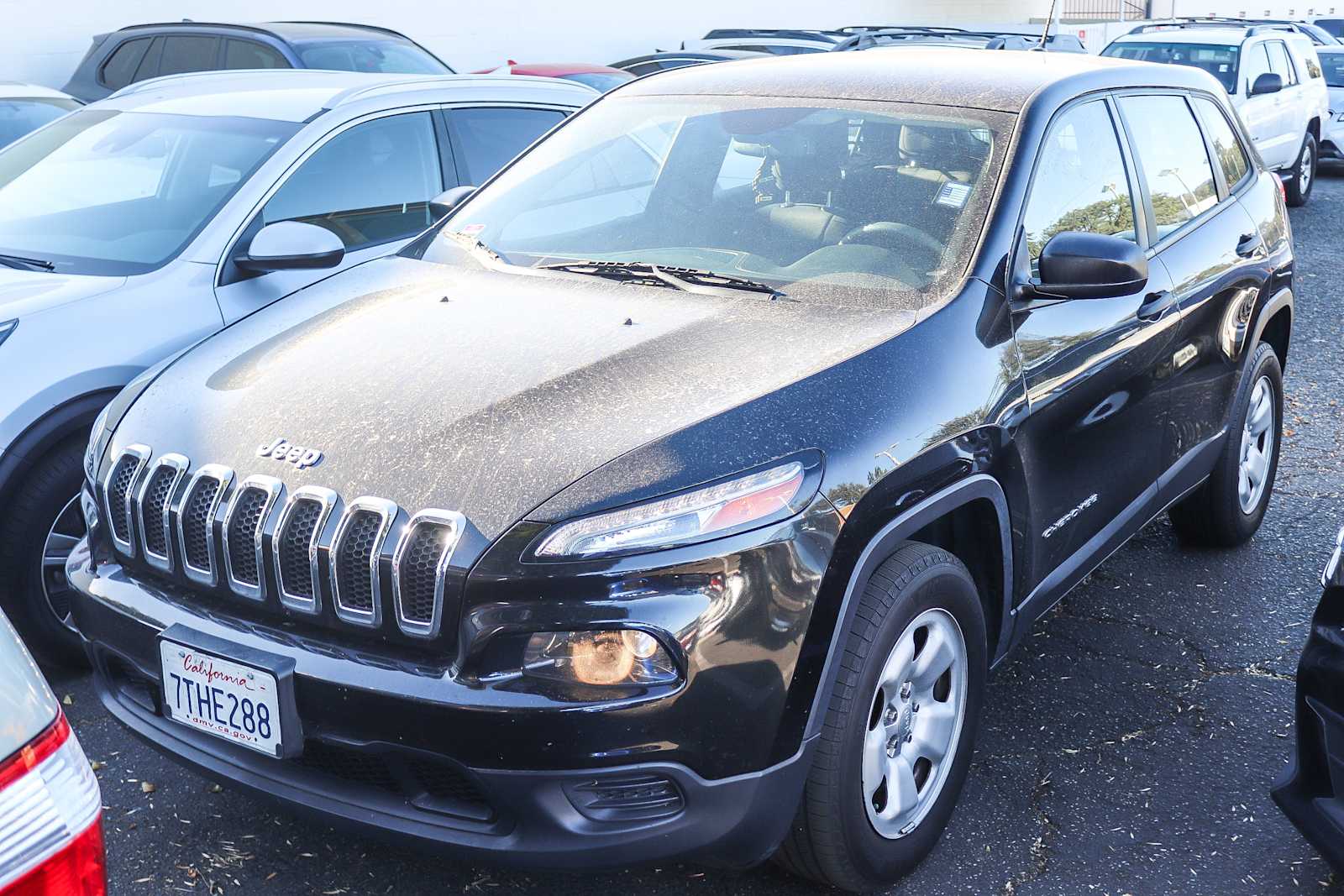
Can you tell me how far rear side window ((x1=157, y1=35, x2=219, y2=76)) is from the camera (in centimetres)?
1004

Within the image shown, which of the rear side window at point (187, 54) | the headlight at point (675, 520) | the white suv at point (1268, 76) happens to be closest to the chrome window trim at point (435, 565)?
the headlight at point (675, 520)

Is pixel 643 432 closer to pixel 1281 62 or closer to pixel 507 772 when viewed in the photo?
pixel 507 772

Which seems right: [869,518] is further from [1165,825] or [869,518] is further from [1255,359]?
[1255,359]

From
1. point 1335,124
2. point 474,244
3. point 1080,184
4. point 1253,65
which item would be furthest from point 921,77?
point 1335,124

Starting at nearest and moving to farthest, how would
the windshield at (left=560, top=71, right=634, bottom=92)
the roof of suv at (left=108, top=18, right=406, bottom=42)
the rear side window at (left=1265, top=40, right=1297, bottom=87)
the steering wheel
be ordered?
the steering wheel, the roof of suv at (left=108, top=18, right=406, bottom=42), the rear side window at (left=1265, top=40, right=1297, bottom=87), the windshield at (left=560, top=71, right=634, bottom=92)

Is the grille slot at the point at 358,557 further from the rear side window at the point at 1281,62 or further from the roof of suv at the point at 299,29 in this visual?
the rear side window at the point at 1281,62

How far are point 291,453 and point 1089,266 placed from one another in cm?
178

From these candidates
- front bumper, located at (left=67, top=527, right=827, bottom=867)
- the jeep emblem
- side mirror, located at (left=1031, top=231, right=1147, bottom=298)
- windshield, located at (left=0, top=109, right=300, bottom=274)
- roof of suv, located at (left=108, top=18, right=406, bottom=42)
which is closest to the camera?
front bumper, located at (left=67, top=527, right=827, bottom=867)

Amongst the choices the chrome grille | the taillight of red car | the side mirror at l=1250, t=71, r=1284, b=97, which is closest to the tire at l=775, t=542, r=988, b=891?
the chrome grille

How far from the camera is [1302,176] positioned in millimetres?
13000

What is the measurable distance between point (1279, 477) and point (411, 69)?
702 centimetres

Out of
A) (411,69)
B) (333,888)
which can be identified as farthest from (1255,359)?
(411,69)

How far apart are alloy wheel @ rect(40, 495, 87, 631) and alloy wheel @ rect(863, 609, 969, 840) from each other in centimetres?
226

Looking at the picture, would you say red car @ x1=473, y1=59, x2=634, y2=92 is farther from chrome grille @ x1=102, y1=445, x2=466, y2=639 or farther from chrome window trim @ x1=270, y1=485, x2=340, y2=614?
chrome window trim @ x1=270, y1=485, x2=340, y2=614
